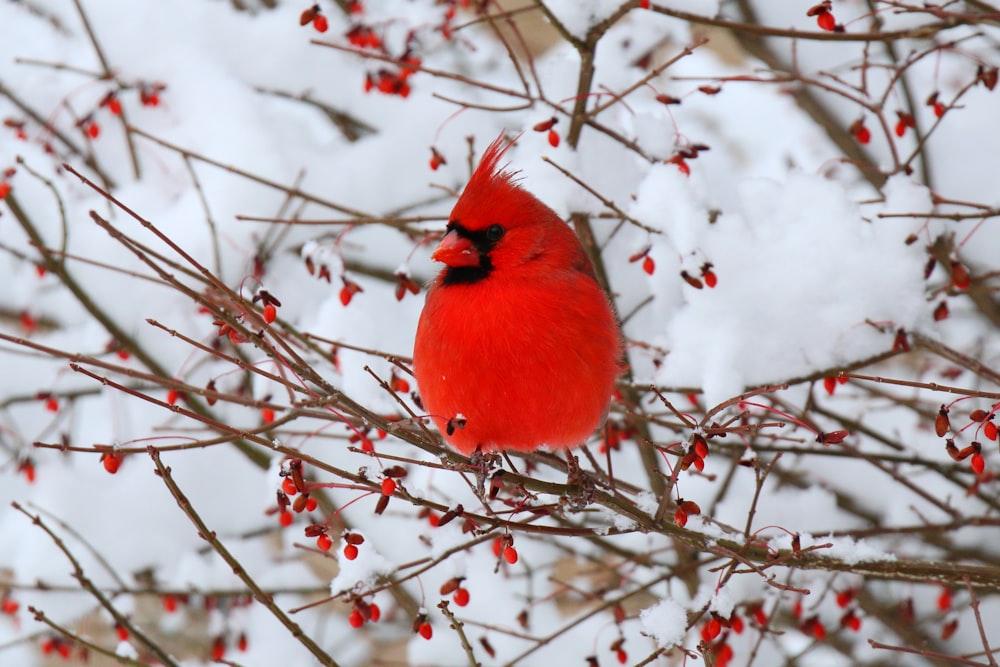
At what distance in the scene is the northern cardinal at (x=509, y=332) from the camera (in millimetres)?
2383

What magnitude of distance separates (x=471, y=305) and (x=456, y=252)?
13cm

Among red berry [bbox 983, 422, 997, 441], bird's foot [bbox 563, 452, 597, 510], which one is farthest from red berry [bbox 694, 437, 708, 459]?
red berry [bbox 983, 422, 997, 441]

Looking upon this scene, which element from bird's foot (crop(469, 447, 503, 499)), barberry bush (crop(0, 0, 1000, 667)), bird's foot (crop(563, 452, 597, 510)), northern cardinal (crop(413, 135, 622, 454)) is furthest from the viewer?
barberry bush (crop(0, 0, 1000, 667))

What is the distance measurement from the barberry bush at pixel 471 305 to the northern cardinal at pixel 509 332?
7cm

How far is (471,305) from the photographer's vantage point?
8.04 ft

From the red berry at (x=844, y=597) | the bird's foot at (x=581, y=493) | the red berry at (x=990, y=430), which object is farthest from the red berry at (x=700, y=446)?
the red berry at (x=844, y=597)

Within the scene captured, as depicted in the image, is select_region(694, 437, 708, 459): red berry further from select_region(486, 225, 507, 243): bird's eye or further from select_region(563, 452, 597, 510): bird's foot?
select_region(486, 225, 507, 243): bird's eye

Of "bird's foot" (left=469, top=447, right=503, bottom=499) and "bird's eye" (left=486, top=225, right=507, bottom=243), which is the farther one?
"bird's eye" (left=486, top=225, right=507, bottom=243)

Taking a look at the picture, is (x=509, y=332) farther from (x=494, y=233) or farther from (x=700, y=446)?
(x=700, y=446)

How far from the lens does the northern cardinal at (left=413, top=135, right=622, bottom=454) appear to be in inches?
93.8

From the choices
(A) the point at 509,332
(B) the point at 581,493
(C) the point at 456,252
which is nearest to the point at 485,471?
(B) the point at 581,493

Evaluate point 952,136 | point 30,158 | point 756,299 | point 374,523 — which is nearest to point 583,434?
point 756,299

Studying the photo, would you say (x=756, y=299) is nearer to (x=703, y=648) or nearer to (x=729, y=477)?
(x=729, y=477)

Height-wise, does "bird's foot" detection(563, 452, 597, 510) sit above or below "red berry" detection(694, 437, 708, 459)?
above
